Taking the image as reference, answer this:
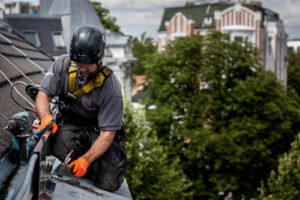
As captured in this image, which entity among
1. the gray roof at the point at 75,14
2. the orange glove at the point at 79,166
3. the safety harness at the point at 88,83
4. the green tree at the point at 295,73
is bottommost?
the green tree at the point at 295,73

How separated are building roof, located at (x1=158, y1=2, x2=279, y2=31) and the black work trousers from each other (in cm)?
3776

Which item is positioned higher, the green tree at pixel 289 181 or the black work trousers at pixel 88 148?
the black work trousers at pixel 88 148

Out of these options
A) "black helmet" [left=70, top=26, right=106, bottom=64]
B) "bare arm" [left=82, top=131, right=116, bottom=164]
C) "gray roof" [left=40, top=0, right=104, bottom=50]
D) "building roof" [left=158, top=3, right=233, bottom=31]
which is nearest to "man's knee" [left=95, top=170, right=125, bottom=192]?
"bare arm" [left=82, top=131, right=116, bottom=164]

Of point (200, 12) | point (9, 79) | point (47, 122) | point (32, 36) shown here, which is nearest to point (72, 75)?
point (47, 122)

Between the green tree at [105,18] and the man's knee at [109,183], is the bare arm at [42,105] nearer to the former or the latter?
the man's knee at [109,183]

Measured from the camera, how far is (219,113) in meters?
27.3

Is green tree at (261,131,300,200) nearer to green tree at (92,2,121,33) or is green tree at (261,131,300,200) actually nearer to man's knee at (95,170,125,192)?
man's knee at (95,170,125,192)

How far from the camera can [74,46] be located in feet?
12.8

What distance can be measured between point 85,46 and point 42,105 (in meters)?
0.66

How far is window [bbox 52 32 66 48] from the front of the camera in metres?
25.4

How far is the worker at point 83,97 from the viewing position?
155 inches

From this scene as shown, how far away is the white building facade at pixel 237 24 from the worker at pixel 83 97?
33616 mm

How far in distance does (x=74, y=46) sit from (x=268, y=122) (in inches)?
922

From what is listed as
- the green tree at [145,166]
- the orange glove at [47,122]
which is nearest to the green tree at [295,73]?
the green tree at [145,166]
